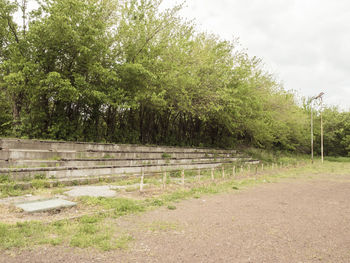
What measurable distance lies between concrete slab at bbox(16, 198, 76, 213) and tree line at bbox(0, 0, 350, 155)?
5.98 meters

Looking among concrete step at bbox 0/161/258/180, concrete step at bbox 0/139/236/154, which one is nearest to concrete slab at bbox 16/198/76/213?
concrete step at bbox 0/161/258/180

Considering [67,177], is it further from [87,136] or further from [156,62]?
[156,62]

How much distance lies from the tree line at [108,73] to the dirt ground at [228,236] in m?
7.74

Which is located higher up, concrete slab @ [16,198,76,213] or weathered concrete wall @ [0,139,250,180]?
weathered concrete wall @ [0,139,250,180]

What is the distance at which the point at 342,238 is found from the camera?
15.9 feet

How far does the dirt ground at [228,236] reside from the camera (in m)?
3.70

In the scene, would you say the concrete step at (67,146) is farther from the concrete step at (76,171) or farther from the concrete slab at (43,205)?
the concrete slab at (43,205)

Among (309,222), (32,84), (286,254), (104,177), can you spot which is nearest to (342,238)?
(309,222)

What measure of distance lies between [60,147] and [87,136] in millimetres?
3760

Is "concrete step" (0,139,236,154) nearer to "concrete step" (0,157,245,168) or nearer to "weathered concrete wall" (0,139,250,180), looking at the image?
"weathered concrete wall" (0,139,250,180)

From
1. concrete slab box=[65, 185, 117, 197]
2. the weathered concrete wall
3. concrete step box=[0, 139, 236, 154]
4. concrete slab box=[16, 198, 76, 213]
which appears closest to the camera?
concrete slab box=[16, 198, 76, 213]

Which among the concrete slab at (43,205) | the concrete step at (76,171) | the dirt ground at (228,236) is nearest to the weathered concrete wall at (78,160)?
the concrete step at (76,171)

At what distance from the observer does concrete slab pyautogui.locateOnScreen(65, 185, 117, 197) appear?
7205 mm

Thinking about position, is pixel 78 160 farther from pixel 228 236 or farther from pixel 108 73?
pixel 228 236
